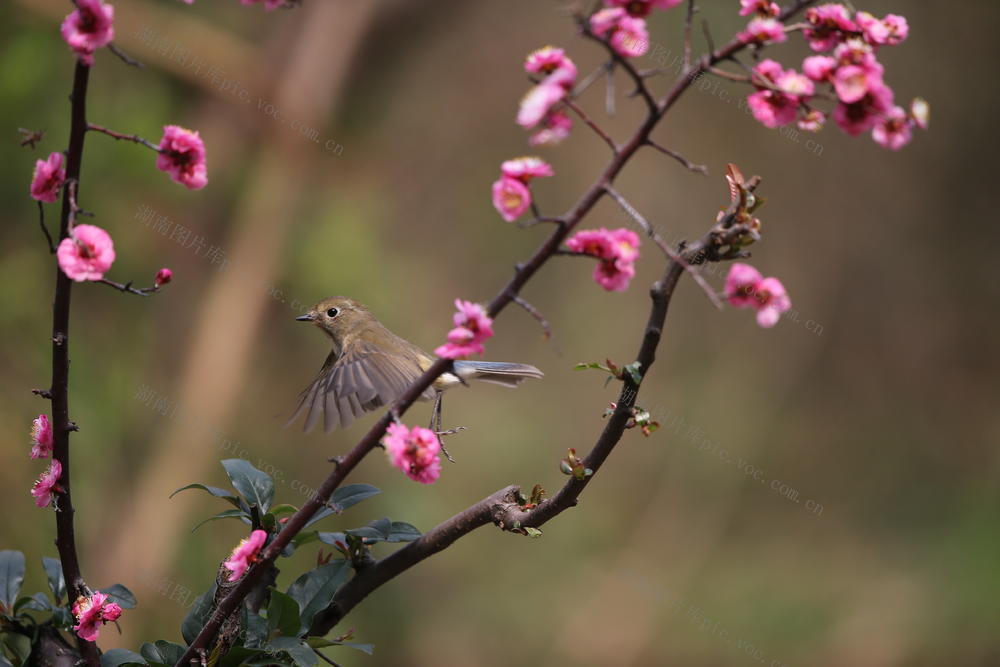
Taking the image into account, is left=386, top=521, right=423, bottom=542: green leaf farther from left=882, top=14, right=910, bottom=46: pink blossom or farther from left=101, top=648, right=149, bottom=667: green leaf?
left=882, top=14, right=910, bottom=46: pink blossom

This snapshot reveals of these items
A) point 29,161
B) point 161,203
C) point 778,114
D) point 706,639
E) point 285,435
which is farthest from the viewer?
point 706,639

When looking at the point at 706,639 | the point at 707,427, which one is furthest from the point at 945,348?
the point at 706,639

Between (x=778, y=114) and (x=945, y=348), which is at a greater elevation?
(x=778, y=114)

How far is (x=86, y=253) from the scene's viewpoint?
0.78 metres

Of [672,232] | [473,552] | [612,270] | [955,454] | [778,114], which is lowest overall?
[473,552]

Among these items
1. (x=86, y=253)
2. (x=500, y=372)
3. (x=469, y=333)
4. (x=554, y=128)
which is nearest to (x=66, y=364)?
(x=86, y=253)

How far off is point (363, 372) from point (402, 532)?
1.74ft

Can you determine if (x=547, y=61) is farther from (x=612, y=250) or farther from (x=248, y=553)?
(x=248, y=553)

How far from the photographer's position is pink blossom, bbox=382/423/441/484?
2.68 ft

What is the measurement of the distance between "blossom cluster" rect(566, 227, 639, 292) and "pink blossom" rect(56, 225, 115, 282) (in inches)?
14.1

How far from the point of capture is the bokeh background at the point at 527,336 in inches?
122

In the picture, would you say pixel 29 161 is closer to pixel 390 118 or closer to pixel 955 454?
pixel 390 118

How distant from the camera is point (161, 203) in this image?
317cm

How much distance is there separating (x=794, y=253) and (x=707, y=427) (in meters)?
0.83
